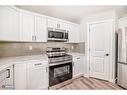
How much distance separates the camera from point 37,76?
2.19m

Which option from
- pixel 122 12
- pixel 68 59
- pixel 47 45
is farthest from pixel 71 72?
pixel 122 12

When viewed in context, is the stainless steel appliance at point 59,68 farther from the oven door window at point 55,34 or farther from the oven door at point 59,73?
the oven door window at point 55,34

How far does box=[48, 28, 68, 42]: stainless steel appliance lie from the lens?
2.82 m

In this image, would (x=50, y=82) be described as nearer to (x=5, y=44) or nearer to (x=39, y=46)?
(x=39, y=46)

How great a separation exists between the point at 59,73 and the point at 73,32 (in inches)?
62.3

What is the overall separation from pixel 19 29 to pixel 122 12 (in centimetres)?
285

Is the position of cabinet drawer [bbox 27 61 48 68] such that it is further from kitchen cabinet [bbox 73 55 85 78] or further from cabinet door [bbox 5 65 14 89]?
kitchen cabinet [bbox 73 55 85 78]

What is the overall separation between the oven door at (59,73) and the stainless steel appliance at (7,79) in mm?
854

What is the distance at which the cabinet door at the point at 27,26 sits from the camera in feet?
7.63

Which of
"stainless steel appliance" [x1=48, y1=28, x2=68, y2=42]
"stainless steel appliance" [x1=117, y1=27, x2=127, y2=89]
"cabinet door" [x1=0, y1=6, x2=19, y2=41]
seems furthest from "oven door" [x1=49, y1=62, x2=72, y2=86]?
"stainless steel appliance" [x1=117, y1=27, x2=127, y2=89]

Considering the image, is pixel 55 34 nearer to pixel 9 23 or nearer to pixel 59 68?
pixel 59 68

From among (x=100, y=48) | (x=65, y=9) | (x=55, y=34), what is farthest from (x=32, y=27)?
(x=100, y=48)

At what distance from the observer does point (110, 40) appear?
2.99m

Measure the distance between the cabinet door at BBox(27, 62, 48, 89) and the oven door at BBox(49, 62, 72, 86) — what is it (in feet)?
0.48
